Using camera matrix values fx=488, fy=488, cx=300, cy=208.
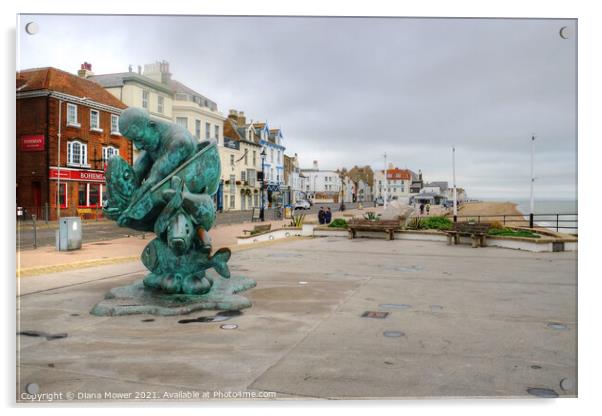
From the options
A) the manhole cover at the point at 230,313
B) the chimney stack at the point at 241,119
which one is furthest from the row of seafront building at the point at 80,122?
the chimney stack at the point at 241,119

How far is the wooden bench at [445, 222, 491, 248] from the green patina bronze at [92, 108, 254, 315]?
11311 millimetres

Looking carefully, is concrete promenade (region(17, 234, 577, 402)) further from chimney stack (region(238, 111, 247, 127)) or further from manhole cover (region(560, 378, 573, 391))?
chimney stack (region(238, 111, 247, 127))

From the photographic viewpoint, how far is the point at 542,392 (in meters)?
3.99

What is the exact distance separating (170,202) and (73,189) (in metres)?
4.05

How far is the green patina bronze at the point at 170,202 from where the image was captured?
22.5ft

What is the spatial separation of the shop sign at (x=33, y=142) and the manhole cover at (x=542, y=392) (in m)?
5.12

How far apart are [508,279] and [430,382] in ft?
20.7

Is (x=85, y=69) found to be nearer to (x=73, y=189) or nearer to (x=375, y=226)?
(x=73, y=189)

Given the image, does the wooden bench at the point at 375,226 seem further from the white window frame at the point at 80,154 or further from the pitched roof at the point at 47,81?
the pitched roof at the point at 47,81

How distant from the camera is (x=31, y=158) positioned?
219 inches

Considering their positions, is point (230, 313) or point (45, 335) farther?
point (230, 313)

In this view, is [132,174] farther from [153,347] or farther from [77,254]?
[77,254]

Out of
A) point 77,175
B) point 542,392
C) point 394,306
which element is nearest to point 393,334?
point 394,306
